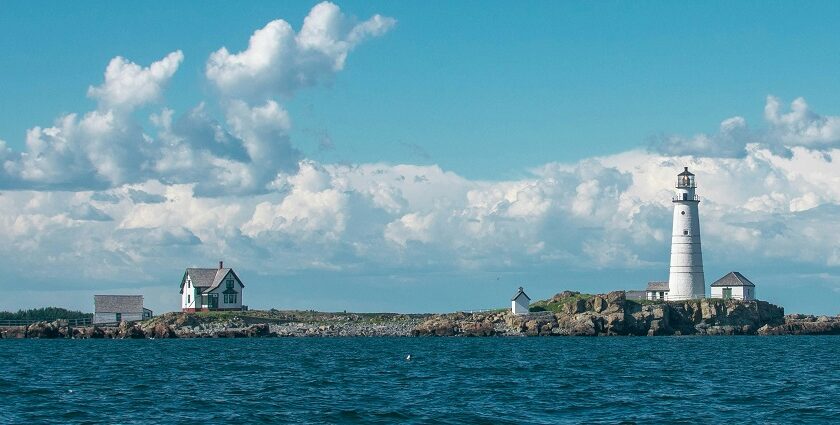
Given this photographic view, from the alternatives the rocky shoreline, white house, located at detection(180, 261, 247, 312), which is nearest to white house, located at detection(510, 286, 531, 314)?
the rocky shoreline

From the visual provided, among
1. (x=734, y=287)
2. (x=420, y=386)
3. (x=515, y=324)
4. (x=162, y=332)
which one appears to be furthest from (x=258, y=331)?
(x=420, y=386)

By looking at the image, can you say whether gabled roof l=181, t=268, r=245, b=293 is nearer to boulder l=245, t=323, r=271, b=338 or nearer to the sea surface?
boulder l=245, t=323, r=271, b=338

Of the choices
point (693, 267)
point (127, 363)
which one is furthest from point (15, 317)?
point (693, 267)

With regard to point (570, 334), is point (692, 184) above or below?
above

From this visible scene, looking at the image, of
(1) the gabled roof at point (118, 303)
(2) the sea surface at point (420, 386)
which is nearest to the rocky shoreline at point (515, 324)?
(1) the gabled roof at point (118, 303)

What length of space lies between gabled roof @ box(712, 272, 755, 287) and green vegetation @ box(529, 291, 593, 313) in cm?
1852

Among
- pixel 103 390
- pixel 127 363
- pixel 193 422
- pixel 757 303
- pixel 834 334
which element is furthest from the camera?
pixel 834 334

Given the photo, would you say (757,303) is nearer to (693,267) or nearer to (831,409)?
(693,267)

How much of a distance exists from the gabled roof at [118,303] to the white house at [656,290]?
217 feet

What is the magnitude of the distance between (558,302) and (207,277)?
4412cm

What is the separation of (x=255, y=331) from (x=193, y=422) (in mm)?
79969

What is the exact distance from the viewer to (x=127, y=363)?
70688 millimetres

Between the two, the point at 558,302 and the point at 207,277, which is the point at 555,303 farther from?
the point at 207,277

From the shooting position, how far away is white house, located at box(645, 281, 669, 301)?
13688 cm
